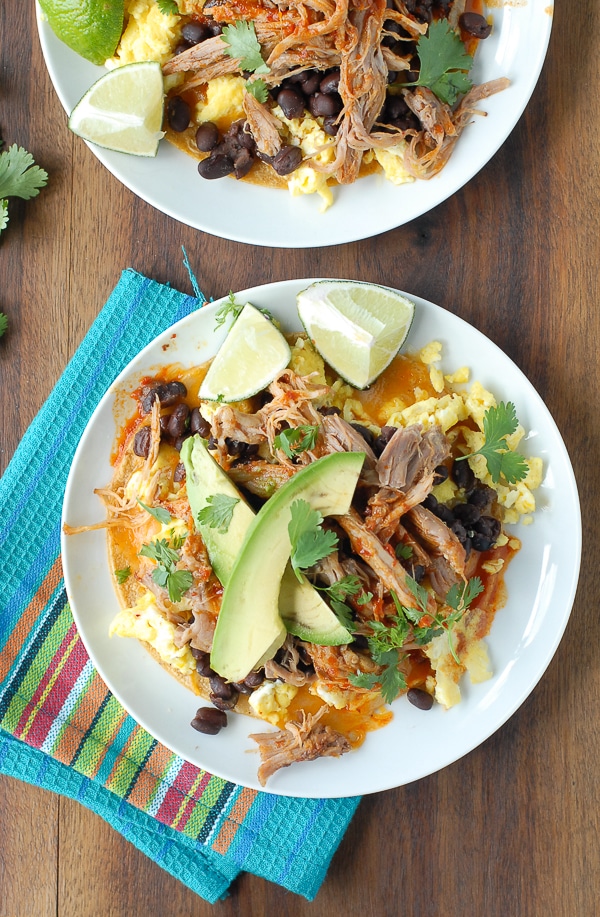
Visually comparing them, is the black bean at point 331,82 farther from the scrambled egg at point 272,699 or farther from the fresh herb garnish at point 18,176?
the scrambled egg at point 272,699

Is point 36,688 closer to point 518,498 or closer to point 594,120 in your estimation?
point 518,498

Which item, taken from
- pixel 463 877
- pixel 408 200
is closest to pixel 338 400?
pixel 408 200

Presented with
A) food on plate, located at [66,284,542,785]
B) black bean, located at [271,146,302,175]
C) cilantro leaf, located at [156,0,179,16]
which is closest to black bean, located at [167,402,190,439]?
food on plate, located at [66,284,542,785]

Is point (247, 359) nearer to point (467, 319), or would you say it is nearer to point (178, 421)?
point (178, 421)

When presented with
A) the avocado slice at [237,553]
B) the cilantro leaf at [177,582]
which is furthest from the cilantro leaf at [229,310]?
the cilantro leaf at [177,582]

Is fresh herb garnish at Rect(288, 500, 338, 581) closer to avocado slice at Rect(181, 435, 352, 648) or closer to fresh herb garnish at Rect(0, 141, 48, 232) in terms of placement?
avocado slice at Rect(181, 435, 352, 648)

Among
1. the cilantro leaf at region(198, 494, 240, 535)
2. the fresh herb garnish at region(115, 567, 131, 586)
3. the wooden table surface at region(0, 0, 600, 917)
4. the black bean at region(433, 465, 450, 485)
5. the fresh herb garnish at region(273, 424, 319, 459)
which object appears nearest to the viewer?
the cilantro leaf at region(198, 494, 240, 535)
